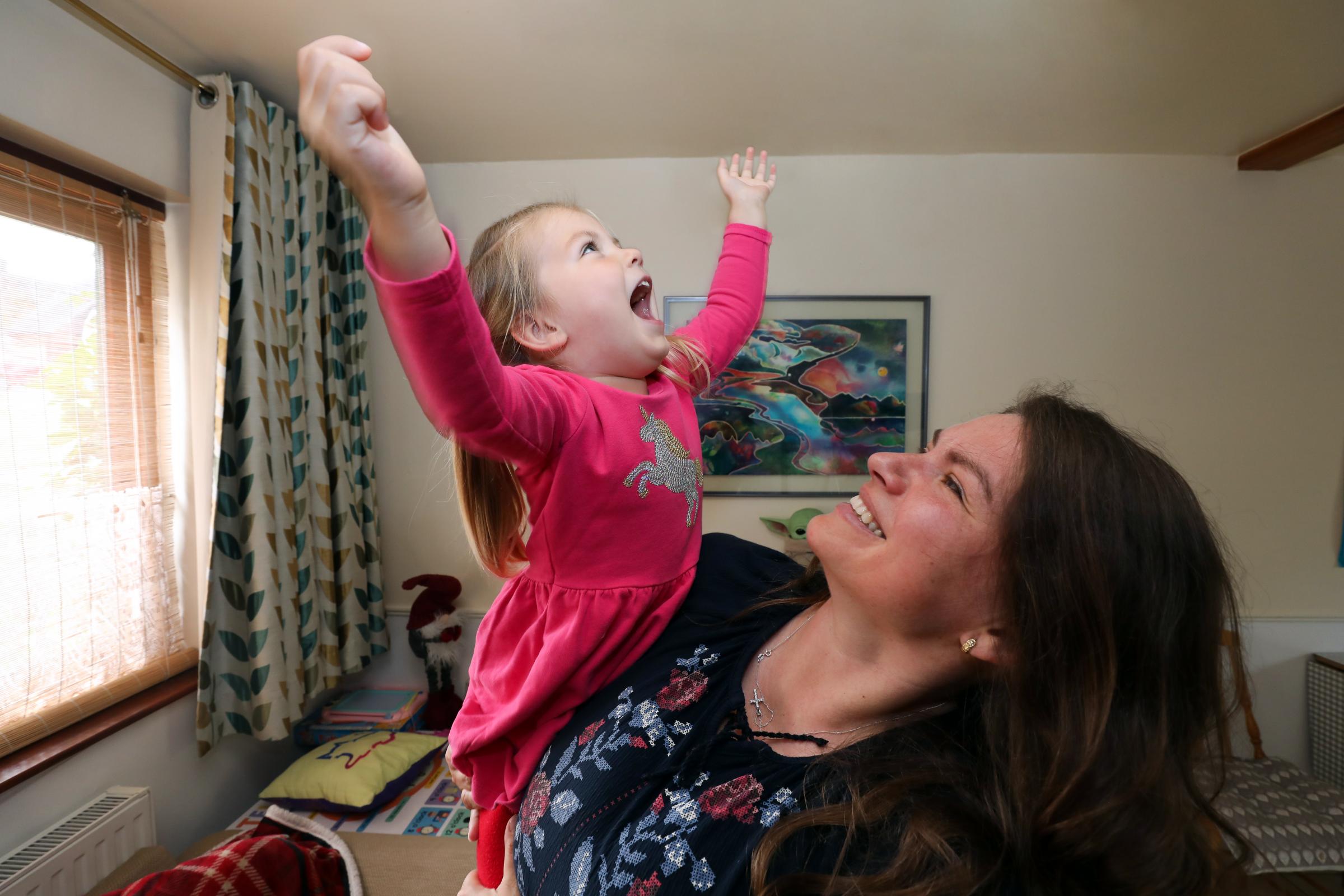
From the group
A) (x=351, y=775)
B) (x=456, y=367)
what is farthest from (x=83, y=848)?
(x=456, y=367)

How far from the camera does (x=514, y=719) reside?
896 mm

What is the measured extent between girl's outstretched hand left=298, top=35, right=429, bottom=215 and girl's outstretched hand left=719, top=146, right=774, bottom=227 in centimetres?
86

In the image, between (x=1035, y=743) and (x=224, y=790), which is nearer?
(x=1035, y=743)

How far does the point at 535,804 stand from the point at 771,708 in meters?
0.33

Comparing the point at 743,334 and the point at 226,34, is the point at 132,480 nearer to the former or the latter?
Answer: the point at 226,34

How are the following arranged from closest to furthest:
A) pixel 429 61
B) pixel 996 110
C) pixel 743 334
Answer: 1. pixel 743 334
2. pixel 429 61
3. pixel 996 110

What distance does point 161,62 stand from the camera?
178 centimetres

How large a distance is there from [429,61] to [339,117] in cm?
179

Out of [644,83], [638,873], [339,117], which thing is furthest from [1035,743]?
[644,83]

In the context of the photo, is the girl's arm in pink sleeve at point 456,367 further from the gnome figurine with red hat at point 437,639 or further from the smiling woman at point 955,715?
the gnome figurine with red hat at point 437,639

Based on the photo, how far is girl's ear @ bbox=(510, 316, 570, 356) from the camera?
0.91 meters

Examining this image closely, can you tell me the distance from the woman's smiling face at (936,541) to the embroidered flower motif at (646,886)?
1.31ft

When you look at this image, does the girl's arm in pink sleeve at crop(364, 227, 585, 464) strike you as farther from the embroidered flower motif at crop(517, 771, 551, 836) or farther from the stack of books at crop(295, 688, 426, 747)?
the stack of books at crop(295, 688, 426, 747)

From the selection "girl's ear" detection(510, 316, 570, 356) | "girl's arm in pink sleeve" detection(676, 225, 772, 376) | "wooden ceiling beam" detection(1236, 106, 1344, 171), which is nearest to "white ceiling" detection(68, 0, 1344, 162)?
"wooden ceiling beam" detection(1236, 106, 1344, 171)
